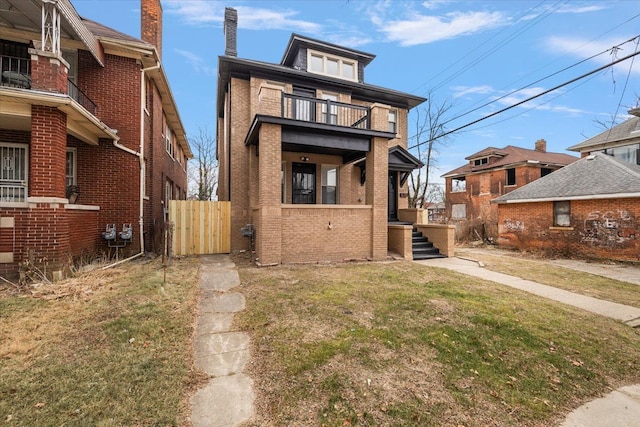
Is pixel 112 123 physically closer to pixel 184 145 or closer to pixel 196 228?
pixel 196 228

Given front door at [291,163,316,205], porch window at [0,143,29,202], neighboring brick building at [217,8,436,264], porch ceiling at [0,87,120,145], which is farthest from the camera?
front door at [291,163,316,205]

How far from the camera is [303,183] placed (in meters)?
12.0

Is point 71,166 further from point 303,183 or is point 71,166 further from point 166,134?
point 303,183

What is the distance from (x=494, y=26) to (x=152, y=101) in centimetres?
1391

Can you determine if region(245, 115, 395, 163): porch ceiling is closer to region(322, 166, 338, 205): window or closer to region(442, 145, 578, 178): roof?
region(322, 166, 338, 205): window

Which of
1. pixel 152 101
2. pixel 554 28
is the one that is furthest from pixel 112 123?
pixel 554 28

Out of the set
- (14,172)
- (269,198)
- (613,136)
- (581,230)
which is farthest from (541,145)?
(14,172)

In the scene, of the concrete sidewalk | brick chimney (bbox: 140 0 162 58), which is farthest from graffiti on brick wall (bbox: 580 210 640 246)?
brick chimney (bbox: 140 0 162 58)

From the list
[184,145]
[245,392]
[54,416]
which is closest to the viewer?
[54,416]

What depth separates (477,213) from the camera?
93.2 ft

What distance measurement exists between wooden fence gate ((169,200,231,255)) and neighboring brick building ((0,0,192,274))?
106cm

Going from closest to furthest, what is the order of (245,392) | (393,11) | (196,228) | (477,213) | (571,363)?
(245,392) < (571,363) < (393,11) < (196,228) < (477,213)

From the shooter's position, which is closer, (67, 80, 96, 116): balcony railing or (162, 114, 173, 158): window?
(67, 80, 96, 116): balcony railing

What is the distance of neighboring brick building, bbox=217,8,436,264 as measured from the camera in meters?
8.38
